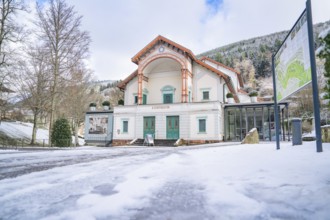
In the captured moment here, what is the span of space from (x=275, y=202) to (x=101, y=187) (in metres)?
2.30

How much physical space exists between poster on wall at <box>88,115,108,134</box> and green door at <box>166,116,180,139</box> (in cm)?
790

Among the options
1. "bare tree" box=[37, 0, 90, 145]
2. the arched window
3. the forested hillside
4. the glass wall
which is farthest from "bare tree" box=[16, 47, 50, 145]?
the forested hillside

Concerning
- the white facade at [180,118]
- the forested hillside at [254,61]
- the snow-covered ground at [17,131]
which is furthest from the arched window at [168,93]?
the forested hillside at [254,61]

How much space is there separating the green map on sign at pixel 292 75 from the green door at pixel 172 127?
1344 cm

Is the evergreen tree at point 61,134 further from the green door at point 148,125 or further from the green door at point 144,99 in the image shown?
the green door at point 144,99

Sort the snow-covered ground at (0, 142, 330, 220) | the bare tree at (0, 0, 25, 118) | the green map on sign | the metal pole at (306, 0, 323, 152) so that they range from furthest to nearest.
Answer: the bare tree at (0, 0, 25, 118) → the green map on sign → the metal pole at (306, 0, 323, 152) → the snow-covered ground at (0, 142, 330, 220)

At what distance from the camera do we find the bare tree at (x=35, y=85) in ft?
63.5

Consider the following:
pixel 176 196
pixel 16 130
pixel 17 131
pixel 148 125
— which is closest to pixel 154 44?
pixel 148 125

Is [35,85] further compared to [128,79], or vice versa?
[128,79]

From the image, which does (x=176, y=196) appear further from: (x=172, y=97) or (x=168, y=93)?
(x=168, y=93)

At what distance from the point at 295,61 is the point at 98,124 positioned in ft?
73.3

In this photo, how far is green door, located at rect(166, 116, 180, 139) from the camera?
68.7 feet

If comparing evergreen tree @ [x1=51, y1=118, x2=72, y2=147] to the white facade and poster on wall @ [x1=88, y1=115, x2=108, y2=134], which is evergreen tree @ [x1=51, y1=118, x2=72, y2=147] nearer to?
the white facade

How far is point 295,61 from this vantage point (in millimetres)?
6324
